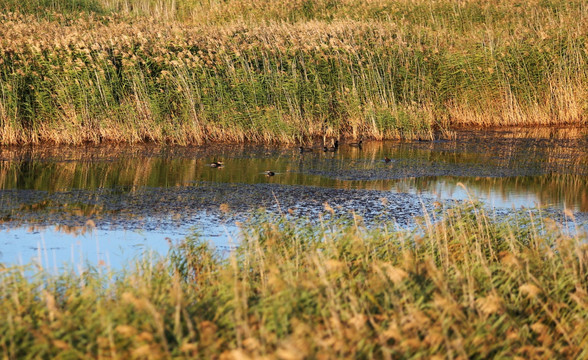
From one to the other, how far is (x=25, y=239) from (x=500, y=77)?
12497mm

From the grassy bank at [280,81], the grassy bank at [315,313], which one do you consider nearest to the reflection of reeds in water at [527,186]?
the grassy bank at [280,81]

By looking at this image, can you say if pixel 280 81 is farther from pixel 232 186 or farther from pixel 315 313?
pixel 315 313

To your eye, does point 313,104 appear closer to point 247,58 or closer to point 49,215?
point 247,58

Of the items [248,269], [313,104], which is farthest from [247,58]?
[248,269]

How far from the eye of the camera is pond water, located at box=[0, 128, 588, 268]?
8.84m

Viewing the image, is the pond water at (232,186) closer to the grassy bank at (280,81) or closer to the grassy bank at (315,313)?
the grassy bank at (280,81)

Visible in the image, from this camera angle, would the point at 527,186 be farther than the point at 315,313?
Yes

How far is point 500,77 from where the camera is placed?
18031 mm

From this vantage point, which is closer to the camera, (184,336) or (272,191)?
(184,336)

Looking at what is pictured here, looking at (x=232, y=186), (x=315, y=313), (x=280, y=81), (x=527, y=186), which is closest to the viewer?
(x=315, y=313)

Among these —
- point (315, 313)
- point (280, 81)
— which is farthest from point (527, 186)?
point (315, 313)

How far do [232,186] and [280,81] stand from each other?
Result: 5.22m

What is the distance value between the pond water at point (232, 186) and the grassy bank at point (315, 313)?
1604mm

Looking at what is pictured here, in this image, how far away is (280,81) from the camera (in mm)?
16484
